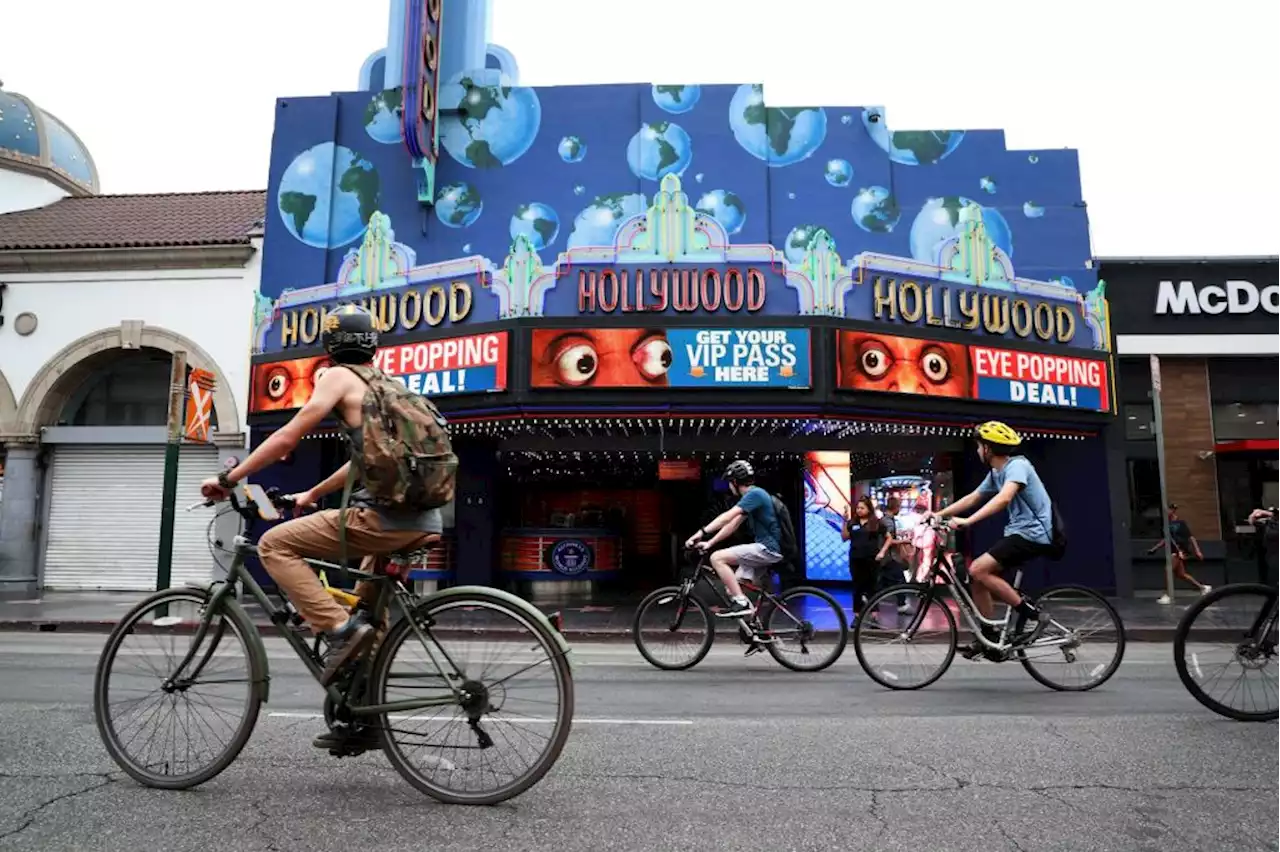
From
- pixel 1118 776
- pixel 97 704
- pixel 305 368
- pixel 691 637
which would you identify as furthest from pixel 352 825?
pixel 305 368

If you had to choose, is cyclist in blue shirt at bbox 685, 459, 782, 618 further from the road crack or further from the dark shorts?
the road crack

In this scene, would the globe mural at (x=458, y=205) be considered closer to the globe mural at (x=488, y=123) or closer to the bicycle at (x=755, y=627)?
the globe mural at (x=488, y=123)

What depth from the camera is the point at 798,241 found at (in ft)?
50.4

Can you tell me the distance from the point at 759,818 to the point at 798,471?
1588 cm

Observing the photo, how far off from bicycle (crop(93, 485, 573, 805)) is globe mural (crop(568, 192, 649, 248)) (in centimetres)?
1217

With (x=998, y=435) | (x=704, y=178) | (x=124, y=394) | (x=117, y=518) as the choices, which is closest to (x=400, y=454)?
(x=998, y=435)

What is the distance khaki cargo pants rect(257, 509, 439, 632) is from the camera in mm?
3480

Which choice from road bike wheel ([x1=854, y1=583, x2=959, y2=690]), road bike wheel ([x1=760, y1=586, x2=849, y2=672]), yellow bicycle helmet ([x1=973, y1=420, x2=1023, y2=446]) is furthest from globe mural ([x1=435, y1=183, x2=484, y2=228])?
road bike wheel ([x1=854, y1=583, x2=959, y2=690])

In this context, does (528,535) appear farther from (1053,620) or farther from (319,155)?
(1053,620)

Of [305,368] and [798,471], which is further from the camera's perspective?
[798,471]

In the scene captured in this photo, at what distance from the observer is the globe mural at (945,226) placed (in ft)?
51.8

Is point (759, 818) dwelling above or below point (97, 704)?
below

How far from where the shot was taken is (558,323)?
45.2 ft

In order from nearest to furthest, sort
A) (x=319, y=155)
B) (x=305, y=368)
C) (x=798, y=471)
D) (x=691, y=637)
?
(x=691, y=637) → (x=305, y=368) → (x=319, y=155) → (x=798, y=471)
